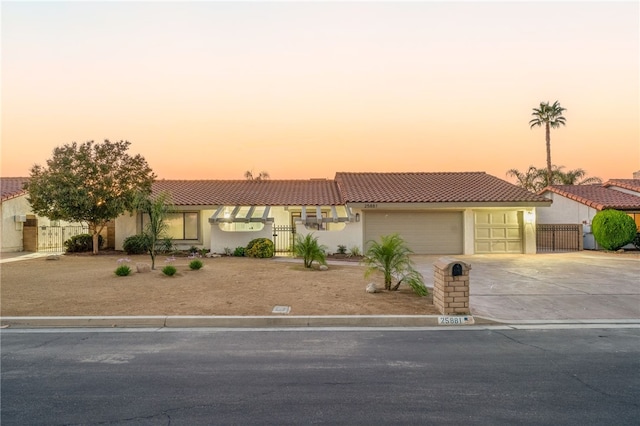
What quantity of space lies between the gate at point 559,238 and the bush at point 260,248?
15.7 meters

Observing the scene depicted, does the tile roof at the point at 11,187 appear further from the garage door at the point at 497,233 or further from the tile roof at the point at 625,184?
the tile roof at the point at 625,184

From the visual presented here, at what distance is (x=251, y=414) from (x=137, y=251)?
1915 cm

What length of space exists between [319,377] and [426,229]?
18896 millimetres

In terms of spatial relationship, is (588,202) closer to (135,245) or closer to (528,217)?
(528,217)

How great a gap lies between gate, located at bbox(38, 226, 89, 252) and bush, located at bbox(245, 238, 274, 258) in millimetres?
11048

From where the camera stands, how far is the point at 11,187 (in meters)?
25.7

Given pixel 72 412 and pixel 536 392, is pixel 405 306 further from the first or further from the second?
pixel 72 412

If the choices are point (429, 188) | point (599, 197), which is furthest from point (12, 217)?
Answer: point (599, 197)

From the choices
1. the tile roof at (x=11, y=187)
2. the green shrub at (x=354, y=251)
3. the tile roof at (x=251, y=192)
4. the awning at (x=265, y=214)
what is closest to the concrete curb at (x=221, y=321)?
the awning at (x=265, y=214)

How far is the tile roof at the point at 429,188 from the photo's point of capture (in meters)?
22.7

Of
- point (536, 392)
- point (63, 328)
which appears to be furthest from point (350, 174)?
point (536, 392)

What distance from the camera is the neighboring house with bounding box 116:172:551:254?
21.9m

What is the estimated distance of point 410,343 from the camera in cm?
689

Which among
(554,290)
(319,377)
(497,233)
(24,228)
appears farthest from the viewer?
(24,228)
